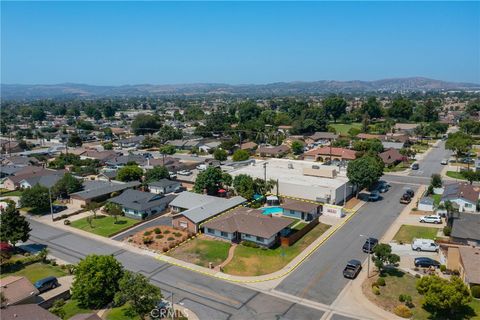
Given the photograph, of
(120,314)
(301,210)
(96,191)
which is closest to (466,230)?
(301,210)

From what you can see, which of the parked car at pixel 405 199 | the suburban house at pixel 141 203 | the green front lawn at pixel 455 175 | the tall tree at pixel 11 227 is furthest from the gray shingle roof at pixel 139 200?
the green front lawn at pixel 455 175

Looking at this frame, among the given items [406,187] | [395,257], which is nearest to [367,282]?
[395,257]

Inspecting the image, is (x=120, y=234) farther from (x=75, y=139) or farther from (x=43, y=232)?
(x=75, y=139)

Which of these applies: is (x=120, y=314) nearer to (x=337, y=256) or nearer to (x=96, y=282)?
(x=96, y=282)

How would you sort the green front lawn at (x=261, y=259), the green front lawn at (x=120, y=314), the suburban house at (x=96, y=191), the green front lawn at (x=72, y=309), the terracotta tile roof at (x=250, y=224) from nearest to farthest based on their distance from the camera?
the green front lawn at (x=120, y=314) < the green front lawn at (x=72, y=309) < the green front lawn at (x=261, y=259) < the terracotta tile roof at (x=250, y=224) < the suburban house at (x=96, y=191)

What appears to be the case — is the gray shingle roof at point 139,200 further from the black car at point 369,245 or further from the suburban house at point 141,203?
A: the black car at point 369,245

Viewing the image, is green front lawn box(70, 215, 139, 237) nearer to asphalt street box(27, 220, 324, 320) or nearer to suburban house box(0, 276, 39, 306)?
asphalt street box(27, 220, 324, 320)

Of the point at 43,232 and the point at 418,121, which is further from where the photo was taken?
the point at 418,121
